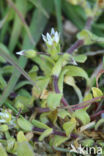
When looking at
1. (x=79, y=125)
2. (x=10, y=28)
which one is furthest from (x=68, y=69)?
(x=10, y=28)

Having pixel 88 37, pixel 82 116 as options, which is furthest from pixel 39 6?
pixel 82 116

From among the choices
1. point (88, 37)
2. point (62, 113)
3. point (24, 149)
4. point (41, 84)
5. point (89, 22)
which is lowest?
point (24, 149)

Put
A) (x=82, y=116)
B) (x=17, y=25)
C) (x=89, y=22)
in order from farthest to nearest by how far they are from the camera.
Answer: (x=17, y=25) → (x=89, y=22) → (x=82, y=116)

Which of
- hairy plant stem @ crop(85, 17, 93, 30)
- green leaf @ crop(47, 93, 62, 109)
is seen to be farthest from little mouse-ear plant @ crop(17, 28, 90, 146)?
hairy plant stem @ crop(85, 17, 93, 30)

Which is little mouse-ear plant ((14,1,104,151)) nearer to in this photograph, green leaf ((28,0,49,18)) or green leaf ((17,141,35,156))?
green leaf ((17,141,35,156))

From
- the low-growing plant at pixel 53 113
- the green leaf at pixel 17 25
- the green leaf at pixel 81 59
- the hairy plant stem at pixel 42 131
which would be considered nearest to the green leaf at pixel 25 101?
the low-growing plant at pixel 53 113

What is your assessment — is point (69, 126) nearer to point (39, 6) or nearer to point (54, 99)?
point (54, 99)

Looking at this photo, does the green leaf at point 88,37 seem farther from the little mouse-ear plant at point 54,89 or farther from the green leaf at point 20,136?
the green leaf at point 20,136
